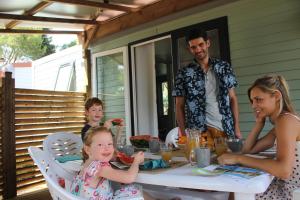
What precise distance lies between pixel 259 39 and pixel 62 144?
2.62 metres

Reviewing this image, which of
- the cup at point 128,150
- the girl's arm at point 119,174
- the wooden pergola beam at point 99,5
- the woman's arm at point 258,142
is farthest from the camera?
the wooden pergola beam at point 99,5

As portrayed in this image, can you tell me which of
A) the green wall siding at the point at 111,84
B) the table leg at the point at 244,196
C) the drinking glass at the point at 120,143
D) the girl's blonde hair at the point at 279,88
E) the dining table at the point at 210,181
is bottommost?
the table leg at the point at 244,196

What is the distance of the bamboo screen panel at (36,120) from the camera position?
489 centimetres

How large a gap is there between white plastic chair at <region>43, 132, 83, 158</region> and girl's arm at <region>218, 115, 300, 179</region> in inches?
64.6

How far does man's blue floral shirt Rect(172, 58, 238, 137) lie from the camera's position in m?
2.44

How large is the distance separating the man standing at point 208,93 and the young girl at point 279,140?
752 mm

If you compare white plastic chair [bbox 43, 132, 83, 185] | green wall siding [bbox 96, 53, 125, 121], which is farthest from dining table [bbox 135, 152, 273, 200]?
green wall siding [bbox 96, 53, 125, 121]

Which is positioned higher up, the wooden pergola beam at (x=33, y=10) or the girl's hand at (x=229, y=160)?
the wooden pergola beam at (x=33, y=10)

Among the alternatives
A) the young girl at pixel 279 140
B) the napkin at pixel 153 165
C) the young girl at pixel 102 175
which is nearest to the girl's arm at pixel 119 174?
the young girl at pixel 102 175

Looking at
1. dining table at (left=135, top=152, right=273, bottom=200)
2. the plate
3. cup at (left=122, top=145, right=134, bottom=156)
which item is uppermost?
cup at (left=122, top=145, right=134, bottom=156)

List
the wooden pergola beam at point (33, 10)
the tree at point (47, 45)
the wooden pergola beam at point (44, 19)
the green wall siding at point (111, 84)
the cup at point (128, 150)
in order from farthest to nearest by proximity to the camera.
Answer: the tree at point (47, 45) < the green wall siding at point (111, 84) < the wooden pergola beam at point (44, 19) < the wooden pergola beam at point (33, 10) < the cup at point (128, 150)

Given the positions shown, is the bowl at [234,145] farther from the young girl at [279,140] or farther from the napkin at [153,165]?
the napkin at [153,165]

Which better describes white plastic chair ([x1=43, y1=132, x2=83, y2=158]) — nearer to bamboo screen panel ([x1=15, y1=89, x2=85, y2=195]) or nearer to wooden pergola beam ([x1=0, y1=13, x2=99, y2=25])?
bamboo screen panel ([x1=15, y1=89, x2=85, y2=195])

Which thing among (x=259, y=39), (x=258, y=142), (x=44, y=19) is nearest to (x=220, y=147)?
(x=258, y=142)
